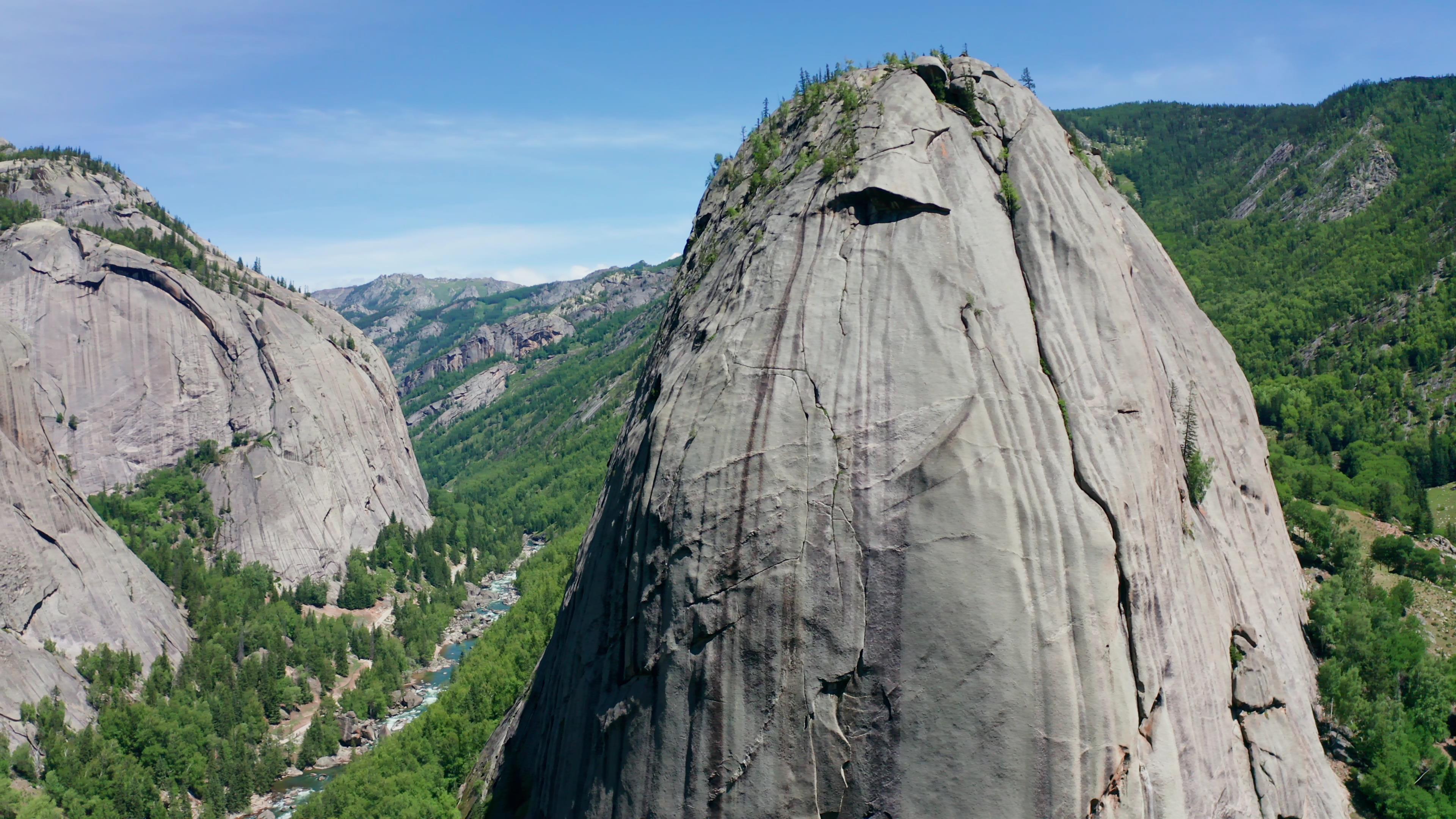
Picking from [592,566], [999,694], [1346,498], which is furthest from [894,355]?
[1346,498]

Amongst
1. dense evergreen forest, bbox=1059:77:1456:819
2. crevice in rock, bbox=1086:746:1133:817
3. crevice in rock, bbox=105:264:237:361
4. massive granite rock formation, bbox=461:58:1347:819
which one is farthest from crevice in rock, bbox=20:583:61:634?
dense evergreen forest, bbox=1059:77:1456:819

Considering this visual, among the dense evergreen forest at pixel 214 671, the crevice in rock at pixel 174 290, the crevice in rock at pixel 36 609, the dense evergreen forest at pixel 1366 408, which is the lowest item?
the dense evergreen forest at pixel 214 671

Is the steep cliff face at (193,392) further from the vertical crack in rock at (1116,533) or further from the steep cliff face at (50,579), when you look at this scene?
the vertical crack in rock at (1116,533)

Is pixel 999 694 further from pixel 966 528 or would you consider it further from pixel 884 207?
pixel 884 207

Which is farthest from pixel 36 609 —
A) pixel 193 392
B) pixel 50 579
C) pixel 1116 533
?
pixel 1116 533

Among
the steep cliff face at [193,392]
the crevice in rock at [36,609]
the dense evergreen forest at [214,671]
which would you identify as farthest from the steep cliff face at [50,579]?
the steep cliff face at [193,392]
